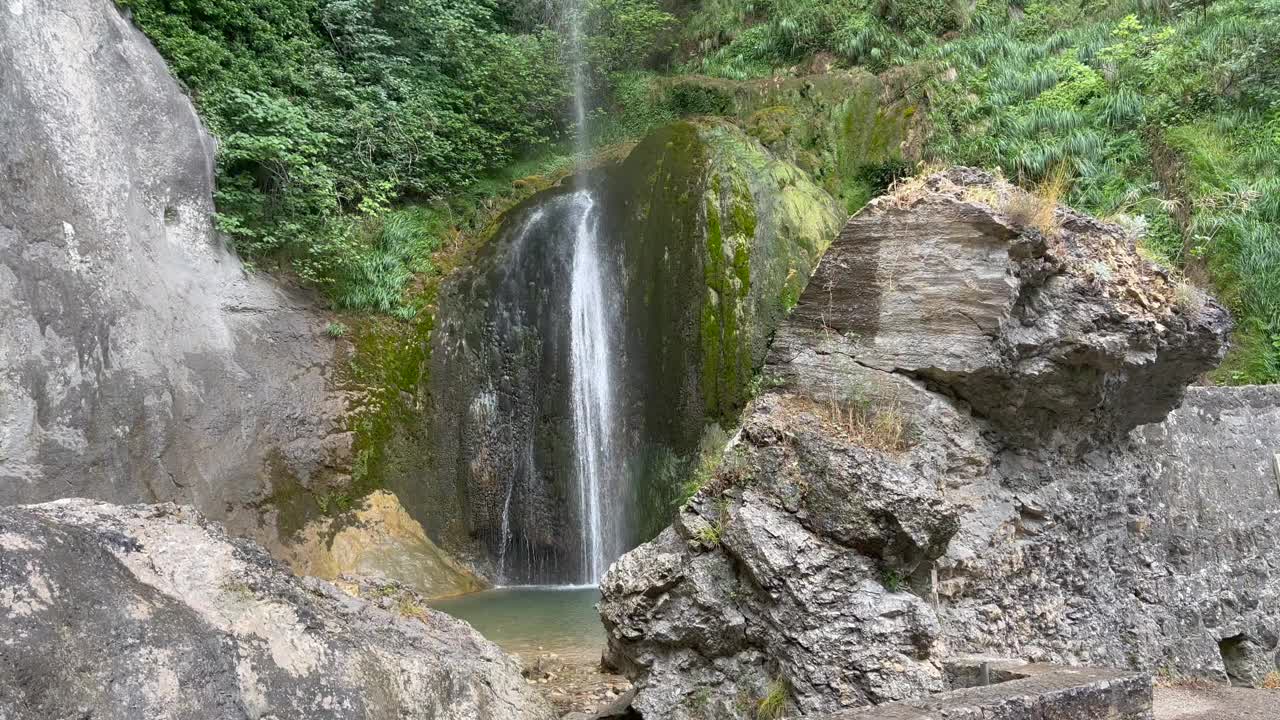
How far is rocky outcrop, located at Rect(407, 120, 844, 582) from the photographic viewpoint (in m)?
11.6

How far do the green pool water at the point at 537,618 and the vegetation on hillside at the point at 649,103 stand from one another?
4.46 m

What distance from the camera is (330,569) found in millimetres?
11062

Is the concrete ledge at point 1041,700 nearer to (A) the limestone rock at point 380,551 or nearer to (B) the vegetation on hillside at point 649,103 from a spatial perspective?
(B) the vegetation on hillside at point 649,103

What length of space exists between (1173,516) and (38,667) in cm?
700

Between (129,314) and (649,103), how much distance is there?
9.98m

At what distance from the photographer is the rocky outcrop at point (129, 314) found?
9.45m

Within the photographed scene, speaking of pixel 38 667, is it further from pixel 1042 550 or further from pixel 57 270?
pixel 57 270

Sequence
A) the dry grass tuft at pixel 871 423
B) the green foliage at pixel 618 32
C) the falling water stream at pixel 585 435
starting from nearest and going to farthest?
the dry grass tuft at pixel 871 423 < the falling water stream at pixel 585 435 < the green foliage at pixel 618 32

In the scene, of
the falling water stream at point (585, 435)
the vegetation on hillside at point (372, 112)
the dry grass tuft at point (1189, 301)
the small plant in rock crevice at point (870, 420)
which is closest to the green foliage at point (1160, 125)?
the dry grass tuft at point (1189, 301)

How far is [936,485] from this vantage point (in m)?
4.78

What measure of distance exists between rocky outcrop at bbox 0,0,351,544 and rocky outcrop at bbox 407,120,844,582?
5.88 feet

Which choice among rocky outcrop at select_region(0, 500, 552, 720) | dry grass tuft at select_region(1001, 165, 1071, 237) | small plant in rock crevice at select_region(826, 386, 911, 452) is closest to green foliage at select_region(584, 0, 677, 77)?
dry grass tuft at select_region(1001, 165, 1071, 237)

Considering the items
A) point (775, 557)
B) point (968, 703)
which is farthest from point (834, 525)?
point (968, 703)

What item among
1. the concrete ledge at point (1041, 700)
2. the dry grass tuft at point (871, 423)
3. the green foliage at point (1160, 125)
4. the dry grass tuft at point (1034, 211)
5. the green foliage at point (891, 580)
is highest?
the green foliage at point (1160, 125)
